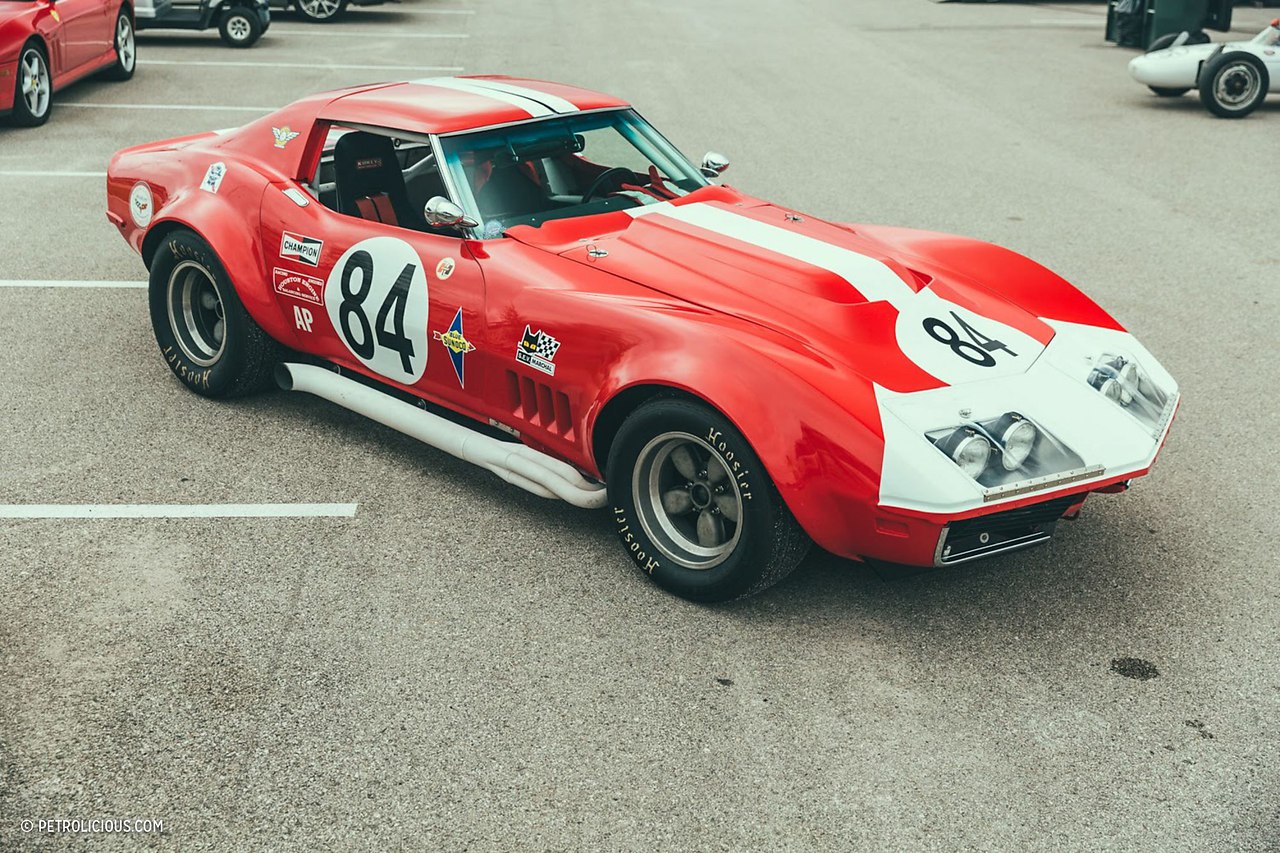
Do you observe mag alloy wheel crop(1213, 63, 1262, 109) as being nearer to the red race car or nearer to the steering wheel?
the steering wheel

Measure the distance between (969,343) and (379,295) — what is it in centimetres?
221

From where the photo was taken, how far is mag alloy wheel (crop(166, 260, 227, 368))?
222 inches

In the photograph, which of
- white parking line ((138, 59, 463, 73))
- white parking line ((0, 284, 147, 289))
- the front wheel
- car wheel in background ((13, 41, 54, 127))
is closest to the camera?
the front wheel

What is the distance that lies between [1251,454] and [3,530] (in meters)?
4.97

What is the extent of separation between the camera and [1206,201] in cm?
965

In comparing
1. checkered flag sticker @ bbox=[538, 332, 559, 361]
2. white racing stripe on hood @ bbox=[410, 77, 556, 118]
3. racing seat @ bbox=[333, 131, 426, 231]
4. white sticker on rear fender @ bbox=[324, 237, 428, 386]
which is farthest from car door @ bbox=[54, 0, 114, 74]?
checkered flag sticker @ bbox=[538, 332, 559, 361]

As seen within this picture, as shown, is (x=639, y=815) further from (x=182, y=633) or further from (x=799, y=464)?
(x=182, y=633)

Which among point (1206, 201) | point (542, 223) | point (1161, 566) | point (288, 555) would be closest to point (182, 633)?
point (288, 555)

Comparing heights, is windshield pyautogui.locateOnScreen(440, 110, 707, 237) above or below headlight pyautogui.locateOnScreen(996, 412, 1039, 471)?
above

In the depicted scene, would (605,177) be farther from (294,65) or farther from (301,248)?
(294,65)

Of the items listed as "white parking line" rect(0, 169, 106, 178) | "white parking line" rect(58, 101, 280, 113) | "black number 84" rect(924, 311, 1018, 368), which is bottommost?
"white parking line" rect(0, 169, 106, 178)

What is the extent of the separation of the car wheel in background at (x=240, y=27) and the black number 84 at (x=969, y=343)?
13411 mm

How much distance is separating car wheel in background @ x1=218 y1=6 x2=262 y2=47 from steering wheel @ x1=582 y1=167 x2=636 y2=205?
39.3 ft

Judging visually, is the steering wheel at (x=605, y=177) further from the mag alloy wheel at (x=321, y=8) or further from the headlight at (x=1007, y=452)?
the mag alloy wheel at (x=321, y=8)
